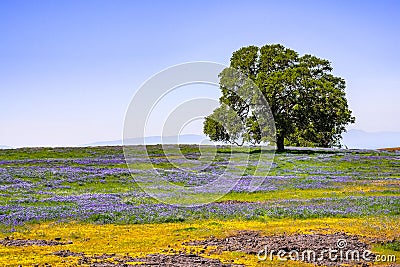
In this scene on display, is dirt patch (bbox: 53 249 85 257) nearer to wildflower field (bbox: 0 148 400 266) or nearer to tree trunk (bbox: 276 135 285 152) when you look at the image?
wildflower field (bbox: 0 148 400 266)

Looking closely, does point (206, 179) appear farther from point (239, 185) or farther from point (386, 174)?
point (386, 174)

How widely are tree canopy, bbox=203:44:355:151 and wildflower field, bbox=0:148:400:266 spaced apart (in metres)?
19.7

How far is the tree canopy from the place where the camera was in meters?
60.0

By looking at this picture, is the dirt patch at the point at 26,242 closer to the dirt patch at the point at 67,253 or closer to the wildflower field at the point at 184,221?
the wildflower field at the point at 184,221

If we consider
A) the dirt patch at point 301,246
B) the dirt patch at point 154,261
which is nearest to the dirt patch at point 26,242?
the dirt patch at point 154,261

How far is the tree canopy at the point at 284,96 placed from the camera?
197 ft

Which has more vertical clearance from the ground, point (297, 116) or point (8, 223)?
point (297, 116)

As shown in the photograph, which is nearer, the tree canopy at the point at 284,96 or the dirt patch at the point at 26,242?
the dirt patch at the point at 26,242

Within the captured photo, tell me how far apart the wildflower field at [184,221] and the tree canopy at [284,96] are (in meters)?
19.7

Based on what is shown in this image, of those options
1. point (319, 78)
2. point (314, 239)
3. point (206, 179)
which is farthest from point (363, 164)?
point (314, 239)

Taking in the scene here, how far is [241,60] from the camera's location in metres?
66.2

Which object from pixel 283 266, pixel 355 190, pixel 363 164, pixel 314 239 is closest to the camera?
pixel 283 266

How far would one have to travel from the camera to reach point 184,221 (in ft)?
72.5

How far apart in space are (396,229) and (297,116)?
43511 mm
